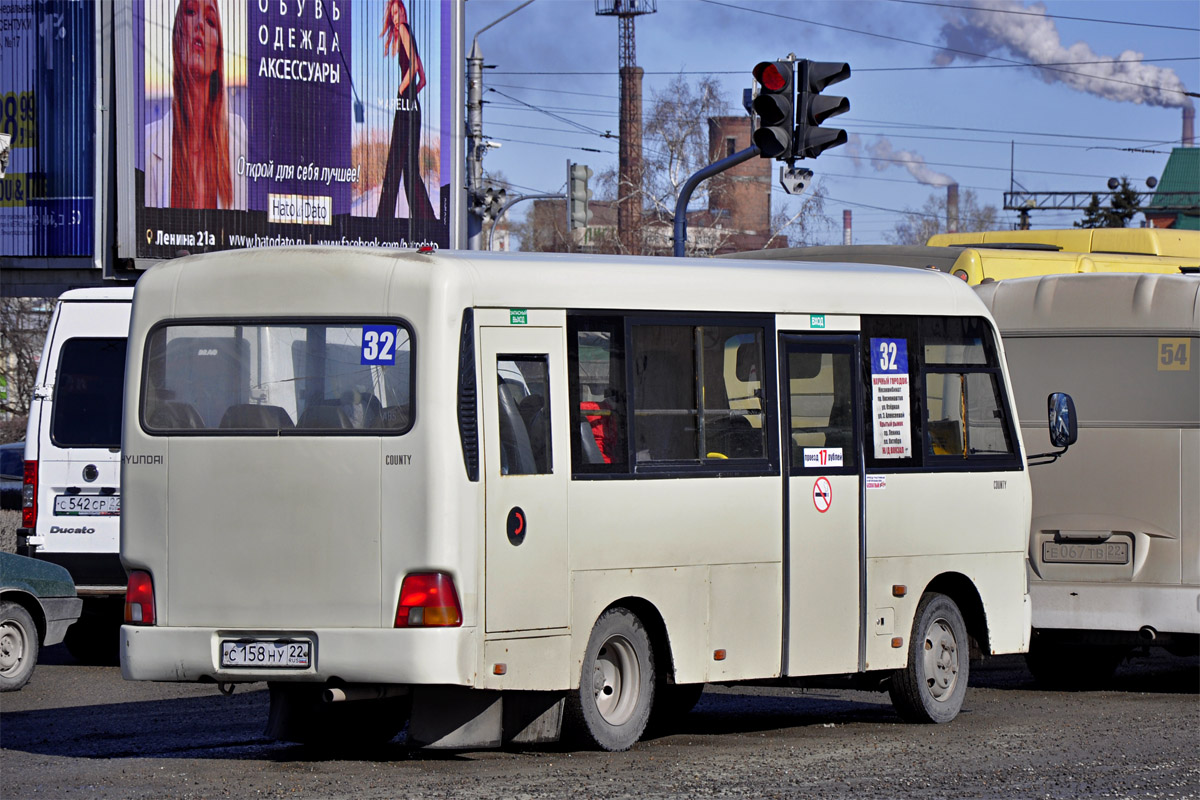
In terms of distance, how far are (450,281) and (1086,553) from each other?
246 inches

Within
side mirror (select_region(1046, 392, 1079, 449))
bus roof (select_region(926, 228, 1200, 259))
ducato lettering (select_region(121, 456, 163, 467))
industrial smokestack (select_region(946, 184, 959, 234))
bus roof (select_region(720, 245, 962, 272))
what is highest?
industrial smokestack (select_region(946, 184, 959, 234))

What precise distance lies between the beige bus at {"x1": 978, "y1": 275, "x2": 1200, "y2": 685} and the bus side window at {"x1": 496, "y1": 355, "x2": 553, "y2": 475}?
5.39 meters

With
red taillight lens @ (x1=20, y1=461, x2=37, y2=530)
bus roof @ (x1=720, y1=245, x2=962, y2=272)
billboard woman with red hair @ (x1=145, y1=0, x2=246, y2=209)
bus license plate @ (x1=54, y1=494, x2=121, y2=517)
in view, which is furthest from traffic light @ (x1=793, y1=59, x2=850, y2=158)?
billboard woman with red hair @ (x1=145, y1=0, x2=246, y2=209)

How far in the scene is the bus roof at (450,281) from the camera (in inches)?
353

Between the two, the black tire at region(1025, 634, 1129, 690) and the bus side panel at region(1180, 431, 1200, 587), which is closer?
the bus side panel at region(1180, 431, 1200, 587)

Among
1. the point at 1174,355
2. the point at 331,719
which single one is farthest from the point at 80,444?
the point at 1174,355

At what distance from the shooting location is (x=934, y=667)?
11.5 m

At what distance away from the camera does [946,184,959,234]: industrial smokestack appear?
368 ft

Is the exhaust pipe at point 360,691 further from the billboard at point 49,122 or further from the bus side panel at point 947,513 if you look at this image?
the billboard at point 49,122

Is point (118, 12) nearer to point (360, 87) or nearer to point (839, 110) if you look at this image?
point (360, 87)

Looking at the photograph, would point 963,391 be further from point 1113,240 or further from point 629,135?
point 629,135

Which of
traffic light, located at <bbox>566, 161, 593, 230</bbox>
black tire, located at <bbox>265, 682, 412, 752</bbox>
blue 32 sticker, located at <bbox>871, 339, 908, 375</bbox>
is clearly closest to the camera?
black tire, located at <bbox>265, 682, 412, 752</bbox>

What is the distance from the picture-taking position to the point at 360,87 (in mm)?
28719

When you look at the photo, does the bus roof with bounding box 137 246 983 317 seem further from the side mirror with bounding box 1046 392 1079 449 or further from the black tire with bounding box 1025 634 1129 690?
the black tire with bounding box 1025 634 1129 690
